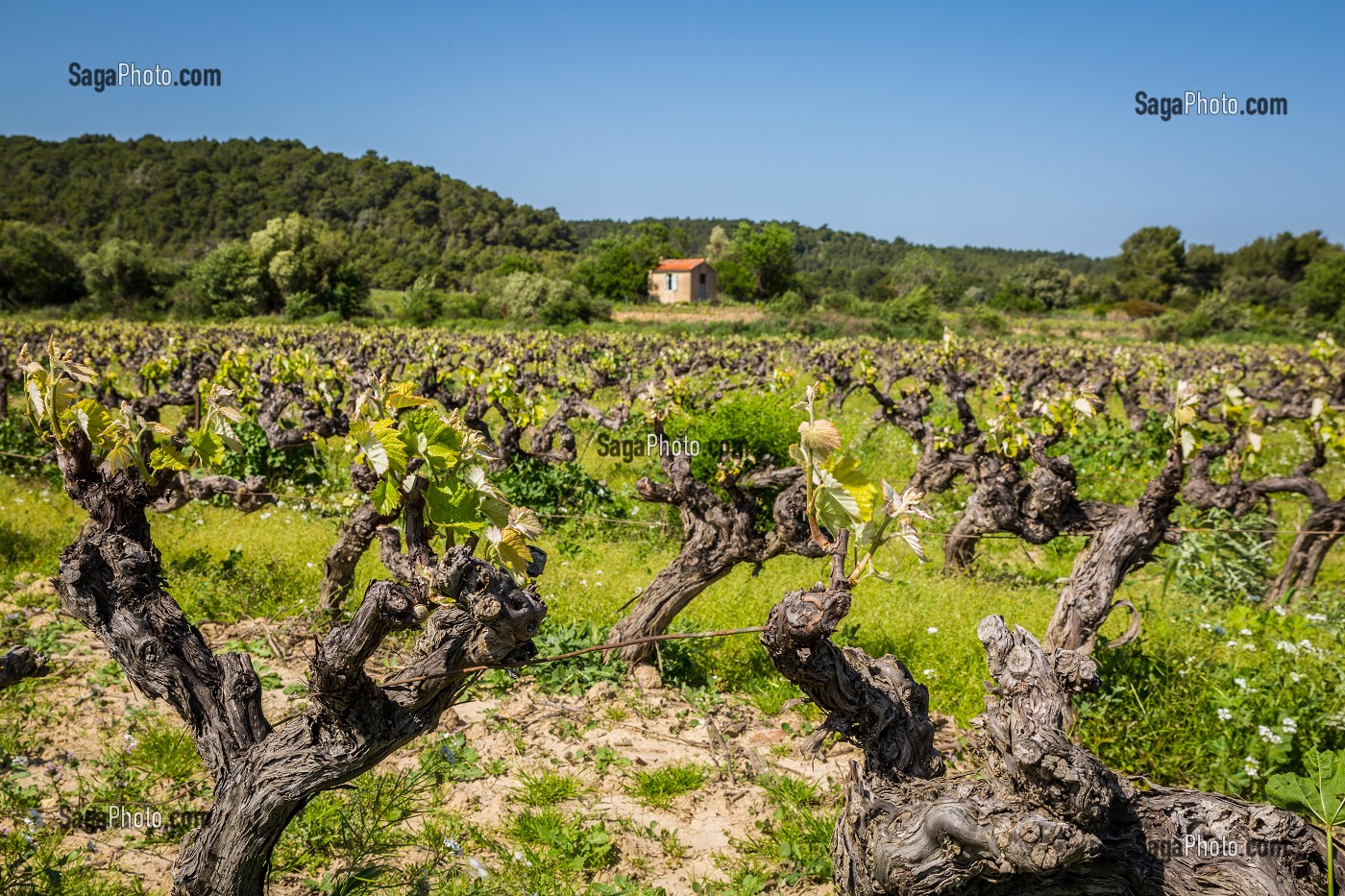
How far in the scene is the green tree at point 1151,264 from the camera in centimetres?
7088

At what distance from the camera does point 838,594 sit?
2375 mm

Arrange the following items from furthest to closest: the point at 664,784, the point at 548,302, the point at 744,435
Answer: the point at 548,302, the point at 744,435, the point at 664,784

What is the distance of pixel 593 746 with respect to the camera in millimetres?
4656

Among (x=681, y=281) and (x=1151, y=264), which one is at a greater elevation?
(x=1151, y=264)

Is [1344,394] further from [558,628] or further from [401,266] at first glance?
[401,266]

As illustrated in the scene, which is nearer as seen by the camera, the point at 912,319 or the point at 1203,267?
the point at 912,319

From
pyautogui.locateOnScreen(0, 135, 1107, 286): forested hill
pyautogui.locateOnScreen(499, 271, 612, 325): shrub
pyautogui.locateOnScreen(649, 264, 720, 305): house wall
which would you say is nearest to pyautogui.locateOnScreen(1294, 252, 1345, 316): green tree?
pyautogui.locateOnScreen(0, 135, 1107, 286): forested hill

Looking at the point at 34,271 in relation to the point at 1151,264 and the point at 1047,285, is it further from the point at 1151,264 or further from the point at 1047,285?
the point at 1151,264

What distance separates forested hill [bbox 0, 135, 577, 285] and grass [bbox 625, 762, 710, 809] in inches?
2695

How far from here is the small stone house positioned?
212 ft

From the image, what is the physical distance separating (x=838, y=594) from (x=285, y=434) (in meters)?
7.52

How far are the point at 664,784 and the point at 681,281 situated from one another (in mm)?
62586

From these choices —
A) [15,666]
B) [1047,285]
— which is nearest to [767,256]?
[1047,285]

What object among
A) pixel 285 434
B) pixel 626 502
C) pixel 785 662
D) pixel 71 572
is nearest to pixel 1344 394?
pixel 626 502
